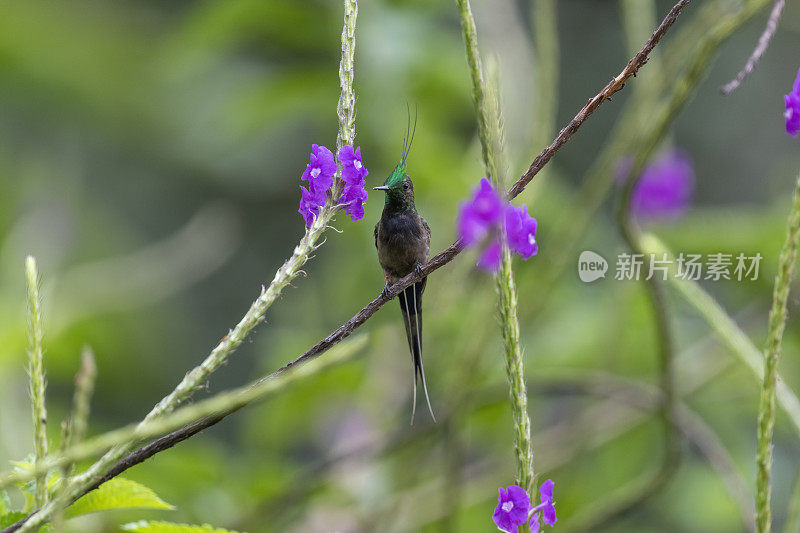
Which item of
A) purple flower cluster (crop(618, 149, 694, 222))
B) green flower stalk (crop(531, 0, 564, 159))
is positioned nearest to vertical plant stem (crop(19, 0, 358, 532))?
green flower stalk (crop(531, 0, 564, 159))

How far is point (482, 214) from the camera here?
90 cm

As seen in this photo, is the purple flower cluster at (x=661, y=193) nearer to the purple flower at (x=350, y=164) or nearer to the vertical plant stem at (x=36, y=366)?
the purple flower at (x=350, y=164)

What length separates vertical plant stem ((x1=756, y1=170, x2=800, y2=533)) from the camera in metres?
0.92

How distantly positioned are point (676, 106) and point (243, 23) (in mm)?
2010

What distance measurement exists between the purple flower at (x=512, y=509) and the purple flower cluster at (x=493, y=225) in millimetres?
237

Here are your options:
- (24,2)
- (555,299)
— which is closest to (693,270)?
(555,299)

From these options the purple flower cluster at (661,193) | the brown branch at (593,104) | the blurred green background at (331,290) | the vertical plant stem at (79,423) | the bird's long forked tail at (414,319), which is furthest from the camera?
the purple flower cluster at (661,193)

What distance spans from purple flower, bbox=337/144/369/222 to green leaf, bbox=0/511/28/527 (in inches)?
19.5

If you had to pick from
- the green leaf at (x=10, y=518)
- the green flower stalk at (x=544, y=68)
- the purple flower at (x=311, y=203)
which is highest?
the green flower stalk at (x=544, y=68)

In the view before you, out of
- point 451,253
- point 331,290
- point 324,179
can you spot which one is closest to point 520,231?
point 451,253

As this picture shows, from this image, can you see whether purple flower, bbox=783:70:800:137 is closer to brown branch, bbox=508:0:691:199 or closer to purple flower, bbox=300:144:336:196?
brown branch, bbox=508:0:691:199

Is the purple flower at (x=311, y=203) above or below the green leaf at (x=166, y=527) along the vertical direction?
above

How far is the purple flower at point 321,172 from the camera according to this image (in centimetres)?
100

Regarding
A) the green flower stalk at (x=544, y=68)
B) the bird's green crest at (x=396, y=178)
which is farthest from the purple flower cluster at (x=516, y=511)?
the green flower stalk at (x=544, y=68)
